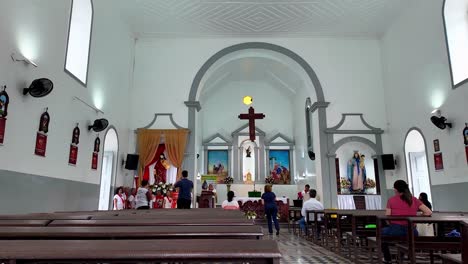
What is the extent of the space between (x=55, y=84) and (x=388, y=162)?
8.97 metres

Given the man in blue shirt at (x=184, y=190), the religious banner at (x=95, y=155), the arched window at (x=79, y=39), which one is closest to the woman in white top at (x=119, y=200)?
the religious banner at (x=95, y=155)

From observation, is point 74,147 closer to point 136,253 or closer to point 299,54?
point 136,253

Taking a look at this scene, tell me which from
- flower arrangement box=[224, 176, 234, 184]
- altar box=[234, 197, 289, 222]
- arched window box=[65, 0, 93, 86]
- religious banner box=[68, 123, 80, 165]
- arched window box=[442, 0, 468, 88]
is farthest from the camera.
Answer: flower arrangement box=[224, 176, 234, 184]

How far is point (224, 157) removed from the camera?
15.8 metres

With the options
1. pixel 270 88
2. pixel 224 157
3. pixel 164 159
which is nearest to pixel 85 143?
A: pixel 164 159

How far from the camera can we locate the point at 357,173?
33.9 feet

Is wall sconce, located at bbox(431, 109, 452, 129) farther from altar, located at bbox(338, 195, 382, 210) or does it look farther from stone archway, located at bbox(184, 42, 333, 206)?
altar, located at bbox(338, 195, 382, 210)

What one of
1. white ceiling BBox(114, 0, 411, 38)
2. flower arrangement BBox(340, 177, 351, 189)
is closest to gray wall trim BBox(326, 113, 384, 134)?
flower arrangement BBox(340, 177, 351, 189)

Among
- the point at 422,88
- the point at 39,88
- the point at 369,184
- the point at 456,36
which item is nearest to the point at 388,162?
the point at 369,184

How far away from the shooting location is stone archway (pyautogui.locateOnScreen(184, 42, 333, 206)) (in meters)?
9.92

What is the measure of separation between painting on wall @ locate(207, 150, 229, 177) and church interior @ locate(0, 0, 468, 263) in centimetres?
147

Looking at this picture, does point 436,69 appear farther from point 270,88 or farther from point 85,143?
point 270,88

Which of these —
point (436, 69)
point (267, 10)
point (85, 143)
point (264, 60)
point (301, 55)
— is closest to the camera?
point (85, 143)

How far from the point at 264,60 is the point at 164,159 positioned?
6930 millimetres
